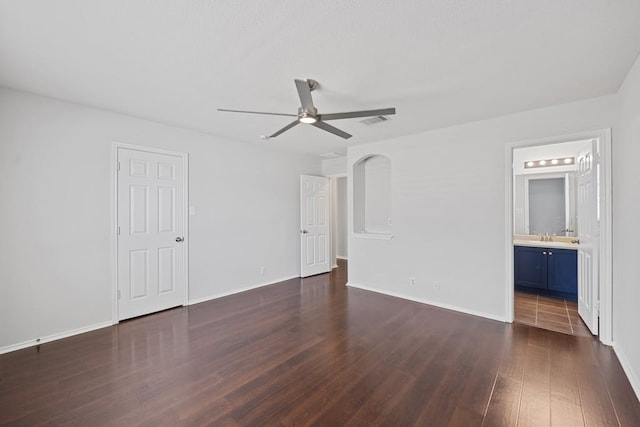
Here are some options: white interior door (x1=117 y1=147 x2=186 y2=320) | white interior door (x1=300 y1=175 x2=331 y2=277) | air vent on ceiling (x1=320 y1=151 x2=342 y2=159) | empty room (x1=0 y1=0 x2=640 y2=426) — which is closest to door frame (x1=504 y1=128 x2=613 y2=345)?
empty room (x1=0 y1=0 x2=640 y2=426)

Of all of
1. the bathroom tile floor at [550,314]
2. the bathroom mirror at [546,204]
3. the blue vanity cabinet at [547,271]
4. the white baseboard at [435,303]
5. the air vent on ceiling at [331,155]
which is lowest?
the bathroom tile floor at [550,314]

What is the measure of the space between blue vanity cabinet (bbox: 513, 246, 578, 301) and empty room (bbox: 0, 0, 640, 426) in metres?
0.03

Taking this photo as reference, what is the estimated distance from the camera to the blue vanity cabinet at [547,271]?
13.7 ft

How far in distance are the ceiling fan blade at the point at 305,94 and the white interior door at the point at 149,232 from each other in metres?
2.52

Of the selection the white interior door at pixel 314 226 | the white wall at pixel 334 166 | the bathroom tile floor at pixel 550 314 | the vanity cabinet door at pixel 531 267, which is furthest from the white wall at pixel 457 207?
the vanity cabinet door at pixel 531 267

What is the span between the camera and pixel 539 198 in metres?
4.90

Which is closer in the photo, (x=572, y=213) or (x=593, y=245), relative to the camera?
(x=593, y=245)

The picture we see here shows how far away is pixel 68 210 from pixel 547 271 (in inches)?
256

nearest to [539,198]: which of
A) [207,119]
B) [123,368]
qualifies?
[207,119]

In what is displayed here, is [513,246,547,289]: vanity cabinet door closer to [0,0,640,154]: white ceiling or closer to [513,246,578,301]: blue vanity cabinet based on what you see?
[513,246,578,301]: blue vanity cabinet

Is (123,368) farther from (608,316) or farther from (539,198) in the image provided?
(539,198)

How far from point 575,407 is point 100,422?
3.23m

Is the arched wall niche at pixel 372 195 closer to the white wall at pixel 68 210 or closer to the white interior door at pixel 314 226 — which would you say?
the white interior door at pixel 314 226

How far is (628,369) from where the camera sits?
2301 millimetres
